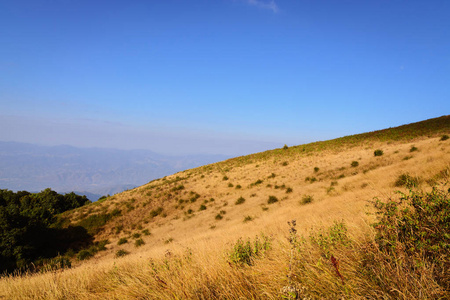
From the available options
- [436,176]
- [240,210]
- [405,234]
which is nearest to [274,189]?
[240,210]

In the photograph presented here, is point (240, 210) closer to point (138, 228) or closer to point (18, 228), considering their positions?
point (138, 228)

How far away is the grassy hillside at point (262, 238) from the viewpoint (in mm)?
2740

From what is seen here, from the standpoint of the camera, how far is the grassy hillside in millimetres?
2740

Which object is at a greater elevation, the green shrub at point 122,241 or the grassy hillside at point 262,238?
the grassy hillside at point 262,238

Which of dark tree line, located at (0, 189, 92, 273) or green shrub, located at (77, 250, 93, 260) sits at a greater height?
dark tree line, located at (0, 189, 92, 273)

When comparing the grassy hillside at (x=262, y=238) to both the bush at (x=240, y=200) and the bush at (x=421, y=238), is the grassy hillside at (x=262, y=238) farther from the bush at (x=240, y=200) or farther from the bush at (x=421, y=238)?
the bush at (x=240, y=200)

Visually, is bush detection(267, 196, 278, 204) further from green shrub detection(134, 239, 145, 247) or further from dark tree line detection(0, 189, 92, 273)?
dark tree line detection(0, 189, 92, 273)

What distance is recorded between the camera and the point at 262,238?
289 inches

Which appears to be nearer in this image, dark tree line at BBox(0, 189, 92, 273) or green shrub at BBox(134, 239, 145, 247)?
dark tree line at BBox(0, 189, 92, 273)

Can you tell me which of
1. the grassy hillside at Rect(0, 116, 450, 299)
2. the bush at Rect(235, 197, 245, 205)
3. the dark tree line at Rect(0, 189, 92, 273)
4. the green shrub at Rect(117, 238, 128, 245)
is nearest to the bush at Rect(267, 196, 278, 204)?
the grassy hillside at Rect(0, 116, 450, 299)

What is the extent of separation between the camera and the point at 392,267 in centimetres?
264

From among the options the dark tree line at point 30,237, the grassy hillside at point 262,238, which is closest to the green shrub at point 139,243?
the grassy hillside at point 262,238

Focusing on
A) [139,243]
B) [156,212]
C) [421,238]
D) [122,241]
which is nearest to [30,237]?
[122,241]

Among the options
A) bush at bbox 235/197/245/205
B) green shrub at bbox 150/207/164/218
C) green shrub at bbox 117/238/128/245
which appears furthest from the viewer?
green shrub at bbox 150/207/164/218
